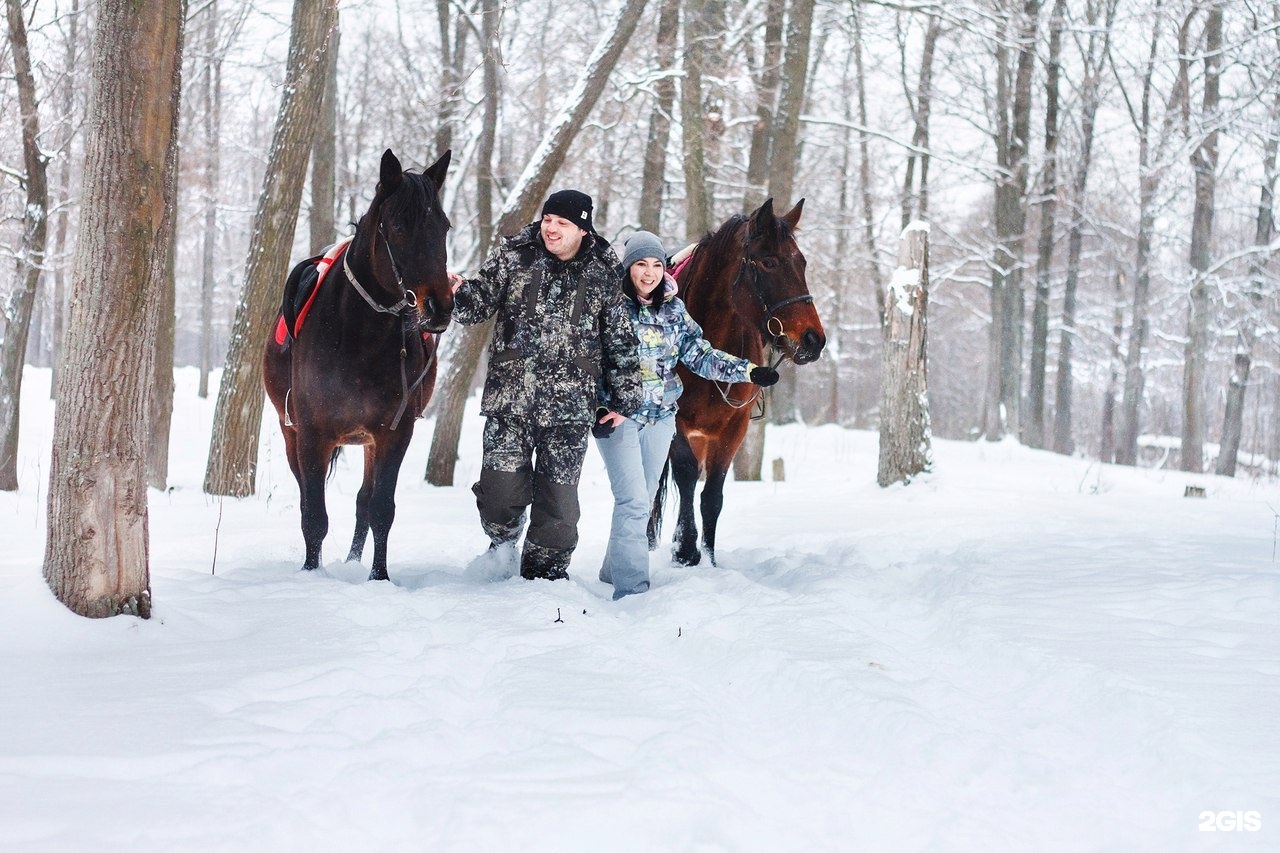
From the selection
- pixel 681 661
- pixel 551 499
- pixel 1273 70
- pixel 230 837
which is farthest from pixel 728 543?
pixel 1273 70

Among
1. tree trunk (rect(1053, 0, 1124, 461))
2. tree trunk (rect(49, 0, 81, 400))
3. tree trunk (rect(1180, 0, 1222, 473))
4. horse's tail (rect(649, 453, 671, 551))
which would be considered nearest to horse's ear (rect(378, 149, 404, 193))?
horse's tail (rect(649, 453, 671, 551))

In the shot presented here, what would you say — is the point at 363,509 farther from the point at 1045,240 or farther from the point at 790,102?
the point at 1045,240

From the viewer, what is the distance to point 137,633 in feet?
10.4

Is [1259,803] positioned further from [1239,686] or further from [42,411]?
[42,411]

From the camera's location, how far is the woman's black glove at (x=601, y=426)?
179 inches

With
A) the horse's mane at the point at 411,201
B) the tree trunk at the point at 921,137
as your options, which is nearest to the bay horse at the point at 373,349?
the horse's mane at the point at 411,201

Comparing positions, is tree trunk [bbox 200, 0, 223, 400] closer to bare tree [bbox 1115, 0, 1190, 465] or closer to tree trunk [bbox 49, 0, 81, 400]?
tree trunk [bbox 49, 0, 81, 400]

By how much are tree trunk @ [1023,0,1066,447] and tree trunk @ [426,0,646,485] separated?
12806 millimetres

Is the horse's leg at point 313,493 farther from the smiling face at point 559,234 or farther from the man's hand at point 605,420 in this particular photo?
the smiling face at point 559,234

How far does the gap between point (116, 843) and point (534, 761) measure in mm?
944

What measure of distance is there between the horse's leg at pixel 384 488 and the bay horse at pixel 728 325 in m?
1.68

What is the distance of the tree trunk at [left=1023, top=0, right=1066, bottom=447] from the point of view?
64.2 ft

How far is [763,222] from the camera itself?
17.4ft

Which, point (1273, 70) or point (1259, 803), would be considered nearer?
point (1259, 803)
